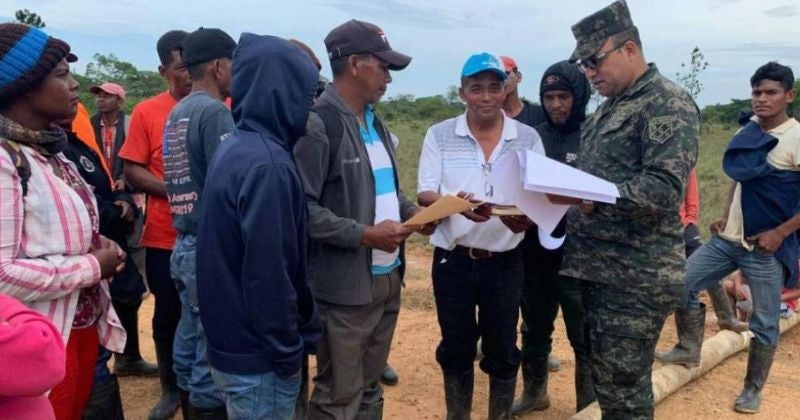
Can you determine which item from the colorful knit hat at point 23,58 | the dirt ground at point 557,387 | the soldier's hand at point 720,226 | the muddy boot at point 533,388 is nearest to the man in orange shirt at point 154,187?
the dirt ground at point 557,387

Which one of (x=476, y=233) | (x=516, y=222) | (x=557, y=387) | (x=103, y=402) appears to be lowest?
(x=557, y=387)

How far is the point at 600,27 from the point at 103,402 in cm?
271

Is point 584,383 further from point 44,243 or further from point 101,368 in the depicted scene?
point 44,243

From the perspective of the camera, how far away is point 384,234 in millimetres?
2758

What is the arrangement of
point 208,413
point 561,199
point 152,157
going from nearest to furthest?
point 561,199 → point 208,413 → point 152,157

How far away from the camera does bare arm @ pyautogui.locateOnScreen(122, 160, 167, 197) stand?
368 centimetres

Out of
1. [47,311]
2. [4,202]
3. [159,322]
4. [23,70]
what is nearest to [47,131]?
[23,70]

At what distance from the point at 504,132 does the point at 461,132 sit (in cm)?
24

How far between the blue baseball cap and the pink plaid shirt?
203 cm

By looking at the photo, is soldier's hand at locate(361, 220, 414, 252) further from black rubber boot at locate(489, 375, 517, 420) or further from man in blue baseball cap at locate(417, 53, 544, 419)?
black rubber boot at locate(489, 375, 517, 420)

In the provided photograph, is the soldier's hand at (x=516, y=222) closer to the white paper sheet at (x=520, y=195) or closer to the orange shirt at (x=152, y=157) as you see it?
the white paper sheet at (x=520, y=195)

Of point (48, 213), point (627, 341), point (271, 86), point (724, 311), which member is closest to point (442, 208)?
point (271, 86)

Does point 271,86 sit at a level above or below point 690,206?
above

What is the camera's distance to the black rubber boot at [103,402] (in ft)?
8.86
